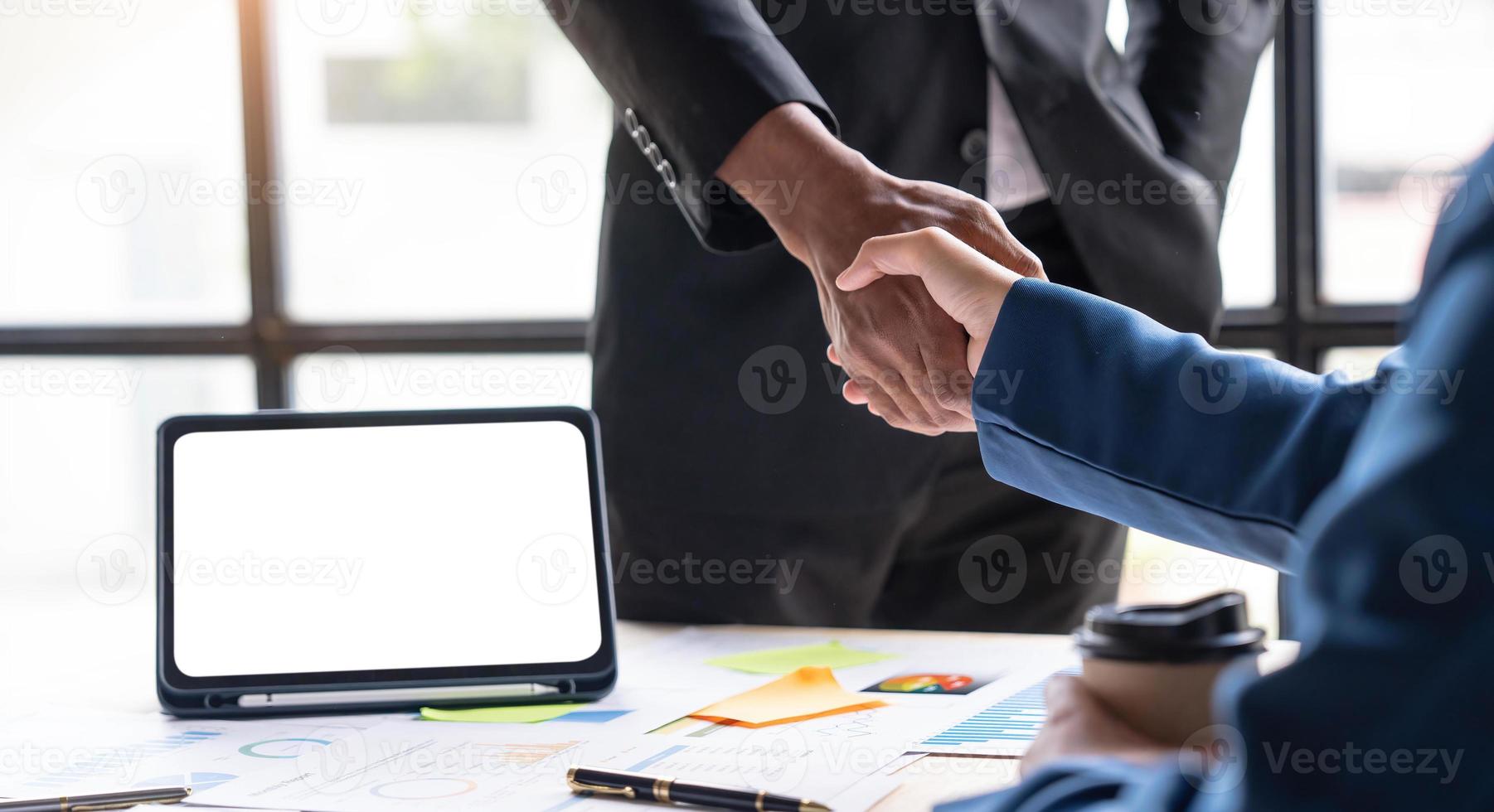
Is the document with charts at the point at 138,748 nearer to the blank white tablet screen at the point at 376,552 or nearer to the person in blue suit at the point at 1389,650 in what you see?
the blank white tablet screen at the point at 376,552

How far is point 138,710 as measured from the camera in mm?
837

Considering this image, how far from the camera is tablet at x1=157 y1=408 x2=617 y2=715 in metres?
0.82

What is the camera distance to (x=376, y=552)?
2.79 feet

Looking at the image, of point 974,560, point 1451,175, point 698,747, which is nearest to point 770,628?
point 974,560

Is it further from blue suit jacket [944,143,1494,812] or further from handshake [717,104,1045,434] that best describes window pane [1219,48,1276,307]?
blue suit jacket [944,143,1494,812]

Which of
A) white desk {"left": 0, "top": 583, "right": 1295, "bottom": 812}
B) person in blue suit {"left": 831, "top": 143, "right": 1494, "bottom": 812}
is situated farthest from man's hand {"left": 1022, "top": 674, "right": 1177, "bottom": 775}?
white desk {"left": 0, "top": 583, "right": 1295, "bottom": 812}

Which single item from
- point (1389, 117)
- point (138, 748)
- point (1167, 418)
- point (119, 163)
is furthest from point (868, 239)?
point (119, 163)

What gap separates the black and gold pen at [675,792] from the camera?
0.60 metres

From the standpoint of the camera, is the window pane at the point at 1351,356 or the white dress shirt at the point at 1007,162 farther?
the window pane at the point at 1351,356

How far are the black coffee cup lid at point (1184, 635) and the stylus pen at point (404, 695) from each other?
44 cm

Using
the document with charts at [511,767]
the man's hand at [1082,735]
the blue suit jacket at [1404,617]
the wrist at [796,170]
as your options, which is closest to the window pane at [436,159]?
the wrist at [796,170]

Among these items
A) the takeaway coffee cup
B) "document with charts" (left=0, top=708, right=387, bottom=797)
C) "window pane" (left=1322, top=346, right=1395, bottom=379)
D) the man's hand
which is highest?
"window pane" (left=1322, top=346, right=1395, bottom=379)

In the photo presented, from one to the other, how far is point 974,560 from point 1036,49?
448 mm

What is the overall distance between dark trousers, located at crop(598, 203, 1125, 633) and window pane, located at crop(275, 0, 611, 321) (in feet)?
4.16
